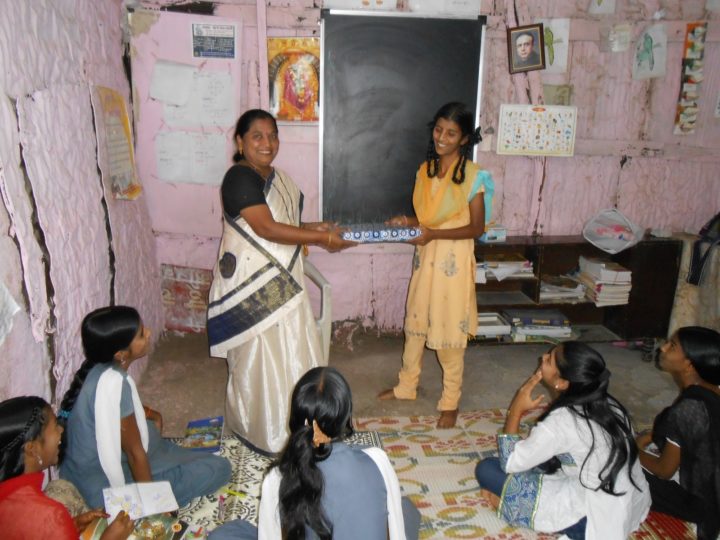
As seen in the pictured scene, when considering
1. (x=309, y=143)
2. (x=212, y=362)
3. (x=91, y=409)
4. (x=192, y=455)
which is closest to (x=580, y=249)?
(x=309, y=143)

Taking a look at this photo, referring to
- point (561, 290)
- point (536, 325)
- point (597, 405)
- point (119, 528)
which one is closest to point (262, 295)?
point (119, 528)

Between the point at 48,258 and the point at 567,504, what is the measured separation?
2059 millimetres

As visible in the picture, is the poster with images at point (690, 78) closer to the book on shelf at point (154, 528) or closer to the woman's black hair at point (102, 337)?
the woman's black hair at point (102, 337)

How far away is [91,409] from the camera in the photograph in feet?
5.99

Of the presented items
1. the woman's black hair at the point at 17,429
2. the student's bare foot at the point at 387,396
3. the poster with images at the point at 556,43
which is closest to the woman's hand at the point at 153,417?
the woman's black hair at the point at 17,429

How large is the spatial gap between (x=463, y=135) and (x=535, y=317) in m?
1.69

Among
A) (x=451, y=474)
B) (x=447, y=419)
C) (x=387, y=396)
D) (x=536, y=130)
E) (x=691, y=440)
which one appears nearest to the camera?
(x=691, y=440)

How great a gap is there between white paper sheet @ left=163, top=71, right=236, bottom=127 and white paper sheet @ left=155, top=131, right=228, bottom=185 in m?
0.08

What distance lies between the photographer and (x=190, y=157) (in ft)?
11.7

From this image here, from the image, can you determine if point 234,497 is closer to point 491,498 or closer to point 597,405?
point 491,498

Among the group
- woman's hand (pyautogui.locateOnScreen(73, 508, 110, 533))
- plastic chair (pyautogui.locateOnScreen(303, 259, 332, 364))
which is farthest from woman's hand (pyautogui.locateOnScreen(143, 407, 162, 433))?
plastic chair (pyautogui.locateOnScreen(303, 259, 332, 364))

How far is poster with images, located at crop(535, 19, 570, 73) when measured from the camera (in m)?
3.57

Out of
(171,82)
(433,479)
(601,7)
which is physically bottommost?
(433,479)

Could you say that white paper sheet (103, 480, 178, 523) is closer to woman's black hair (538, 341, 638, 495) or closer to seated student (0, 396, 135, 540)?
seated student (0, 396, 135, 540)
